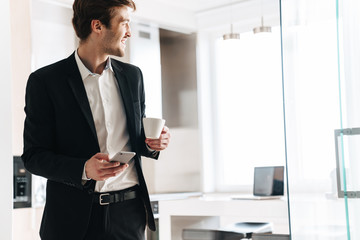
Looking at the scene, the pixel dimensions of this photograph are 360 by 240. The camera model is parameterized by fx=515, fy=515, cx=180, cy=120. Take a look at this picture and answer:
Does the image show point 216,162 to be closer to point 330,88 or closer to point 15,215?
point 15,215

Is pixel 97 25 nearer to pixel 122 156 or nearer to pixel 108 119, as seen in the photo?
pixel 108 119

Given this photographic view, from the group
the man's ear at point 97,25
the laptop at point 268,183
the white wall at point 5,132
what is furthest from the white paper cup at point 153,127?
the laptop at point 268,183

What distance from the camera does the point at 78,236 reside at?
4.74ft

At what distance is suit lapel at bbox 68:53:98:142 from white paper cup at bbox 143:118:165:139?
0.15 m

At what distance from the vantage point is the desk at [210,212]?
321 cm

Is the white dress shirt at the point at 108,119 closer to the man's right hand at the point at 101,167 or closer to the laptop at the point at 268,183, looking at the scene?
the man's right hand at the point at 101,167

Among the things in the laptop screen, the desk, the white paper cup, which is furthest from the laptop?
the white paper cup

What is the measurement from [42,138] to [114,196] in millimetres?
265

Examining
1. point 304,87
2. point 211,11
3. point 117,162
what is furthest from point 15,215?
point 211,11

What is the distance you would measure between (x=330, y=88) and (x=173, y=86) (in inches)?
118

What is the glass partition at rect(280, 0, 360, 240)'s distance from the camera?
4.82 ft

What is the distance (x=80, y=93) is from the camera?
1511 millimetres

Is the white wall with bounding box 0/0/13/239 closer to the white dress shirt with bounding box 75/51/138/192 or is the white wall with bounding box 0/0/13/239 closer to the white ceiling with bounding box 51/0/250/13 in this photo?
the white dress shirt with bounding box 75/51/138/192

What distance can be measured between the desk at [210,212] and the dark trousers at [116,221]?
71.0 inches
